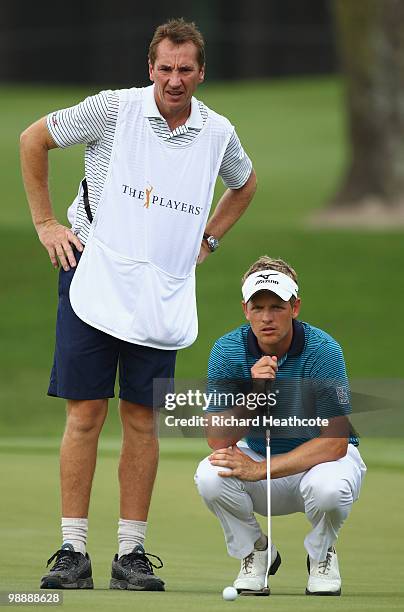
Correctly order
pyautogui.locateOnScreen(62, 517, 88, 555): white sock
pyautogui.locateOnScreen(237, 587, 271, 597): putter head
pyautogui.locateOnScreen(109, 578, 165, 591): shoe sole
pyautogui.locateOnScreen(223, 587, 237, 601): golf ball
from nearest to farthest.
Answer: pyautogui.locateOnScreen(223, 587, 237, 601): golf ball
pyautogui.locateOnScreen(237, 587, 271, 597): putter head
pyautogui.locateOnScreen(109, 578, 165, 591): shoe sole
pyautogui.locateOnScreen(62, 517, 88, 555): white sock

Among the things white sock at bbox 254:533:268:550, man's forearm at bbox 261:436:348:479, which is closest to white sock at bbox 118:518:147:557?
white sock at bbox 254:533:268:550

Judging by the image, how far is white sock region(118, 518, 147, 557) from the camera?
541 centimetres

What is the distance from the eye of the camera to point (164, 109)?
17.5ft

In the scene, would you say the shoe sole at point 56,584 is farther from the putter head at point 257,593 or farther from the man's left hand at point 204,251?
the man's left hand at point 204,251

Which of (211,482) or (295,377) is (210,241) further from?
(211,482)

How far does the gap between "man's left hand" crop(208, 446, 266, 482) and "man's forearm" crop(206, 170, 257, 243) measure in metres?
1.09

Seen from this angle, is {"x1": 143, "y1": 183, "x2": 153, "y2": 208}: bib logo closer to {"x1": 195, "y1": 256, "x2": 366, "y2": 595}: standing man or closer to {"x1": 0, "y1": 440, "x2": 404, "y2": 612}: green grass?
{"x1": 195, "y1": 256, "x2": 366, "y2": 595}: standing man

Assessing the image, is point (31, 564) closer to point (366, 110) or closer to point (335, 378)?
point (335, 378)

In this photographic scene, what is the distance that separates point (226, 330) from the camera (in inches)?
579

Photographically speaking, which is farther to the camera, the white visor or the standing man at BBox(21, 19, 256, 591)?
the standing man at BBox(21, 19, 256, 591)

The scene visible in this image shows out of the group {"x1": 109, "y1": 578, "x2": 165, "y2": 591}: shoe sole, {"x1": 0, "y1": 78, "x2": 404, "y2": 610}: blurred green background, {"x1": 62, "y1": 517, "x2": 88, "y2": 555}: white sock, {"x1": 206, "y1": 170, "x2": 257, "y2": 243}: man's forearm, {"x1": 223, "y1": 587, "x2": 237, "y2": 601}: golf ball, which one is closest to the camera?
{"x1": 223, "y1": 587, "x2": 237, "y2": 601}: golf ball

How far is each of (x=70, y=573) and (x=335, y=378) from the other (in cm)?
106

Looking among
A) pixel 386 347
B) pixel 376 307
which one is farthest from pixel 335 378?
pixel 376 307

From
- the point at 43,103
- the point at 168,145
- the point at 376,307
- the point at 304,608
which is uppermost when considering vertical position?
the point at 43,103
